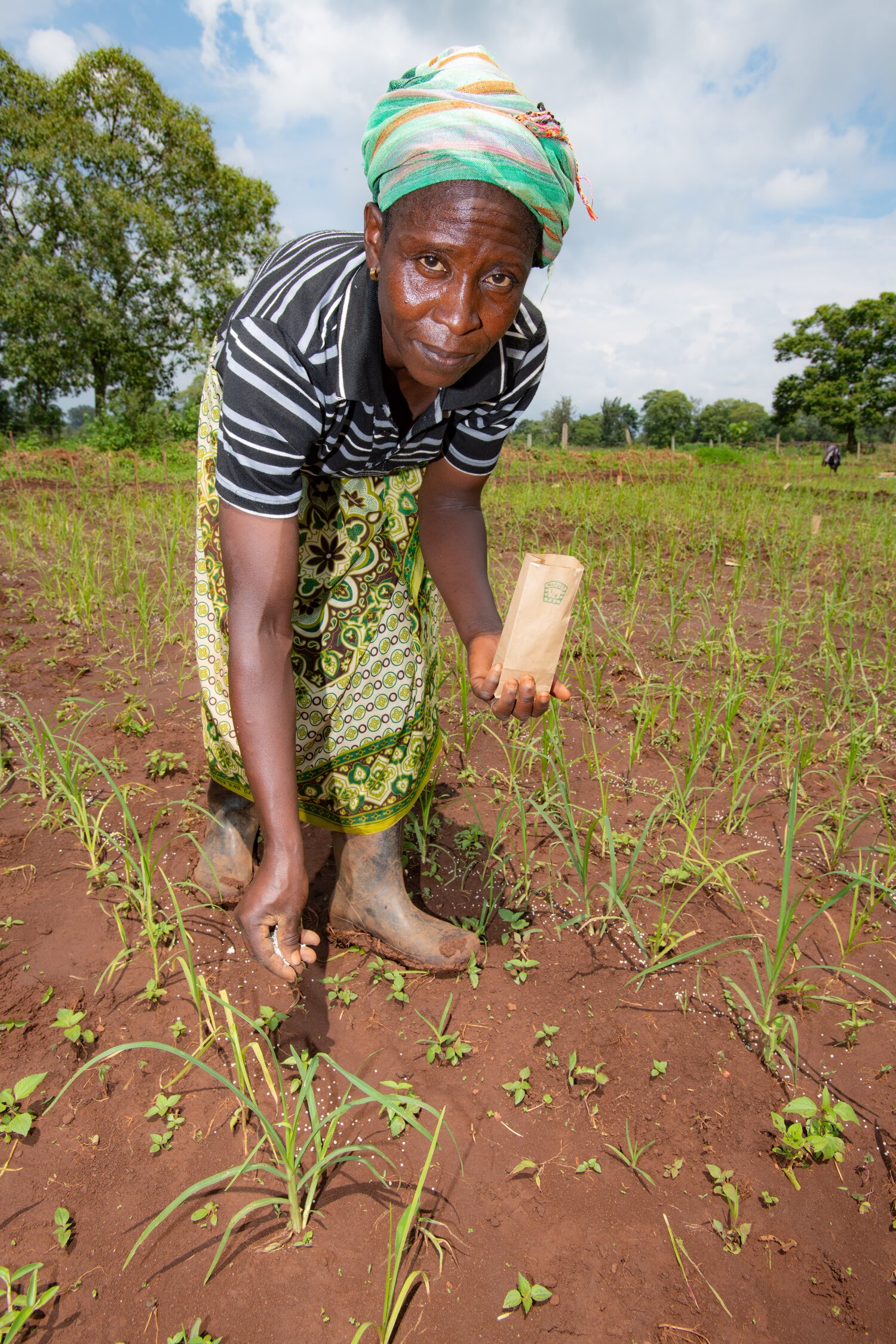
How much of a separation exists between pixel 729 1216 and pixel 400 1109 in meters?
0.51

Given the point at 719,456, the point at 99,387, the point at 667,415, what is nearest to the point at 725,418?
the point at 667,415

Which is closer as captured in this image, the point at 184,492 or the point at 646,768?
the point at 646,768

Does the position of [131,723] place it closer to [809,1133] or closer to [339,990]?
[339,990]

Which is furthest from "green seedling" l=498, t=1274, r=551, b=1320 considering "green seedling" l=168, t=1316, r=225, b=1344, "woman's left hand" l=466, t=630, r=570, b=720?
"woman's left hand" l=466, t=630, r=570, b=720

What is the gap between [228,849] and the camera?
5.21ft

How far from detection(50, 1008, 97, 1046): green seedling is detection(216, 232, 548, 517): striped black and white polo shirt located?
0.94 meters

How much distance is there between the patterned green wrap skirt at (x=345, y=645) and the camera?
1.35 m

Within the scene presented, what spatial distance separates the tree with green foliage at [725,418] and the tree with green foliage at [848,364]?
1825 centimetres

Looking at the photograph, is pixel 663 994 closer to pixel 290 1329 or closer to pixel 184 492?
pixel 290 1329

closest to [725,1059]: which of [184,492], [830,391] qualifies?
[184,492]

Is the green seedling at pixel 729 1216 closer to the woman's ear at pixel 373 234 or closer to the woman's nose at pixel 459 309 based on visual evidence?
the woman's nose at pixel 459 309

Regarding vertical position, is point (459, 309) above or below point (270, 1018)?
above

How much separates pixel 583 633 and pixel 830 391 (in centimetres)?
3353

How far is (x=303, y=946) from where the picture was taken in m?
1.02
